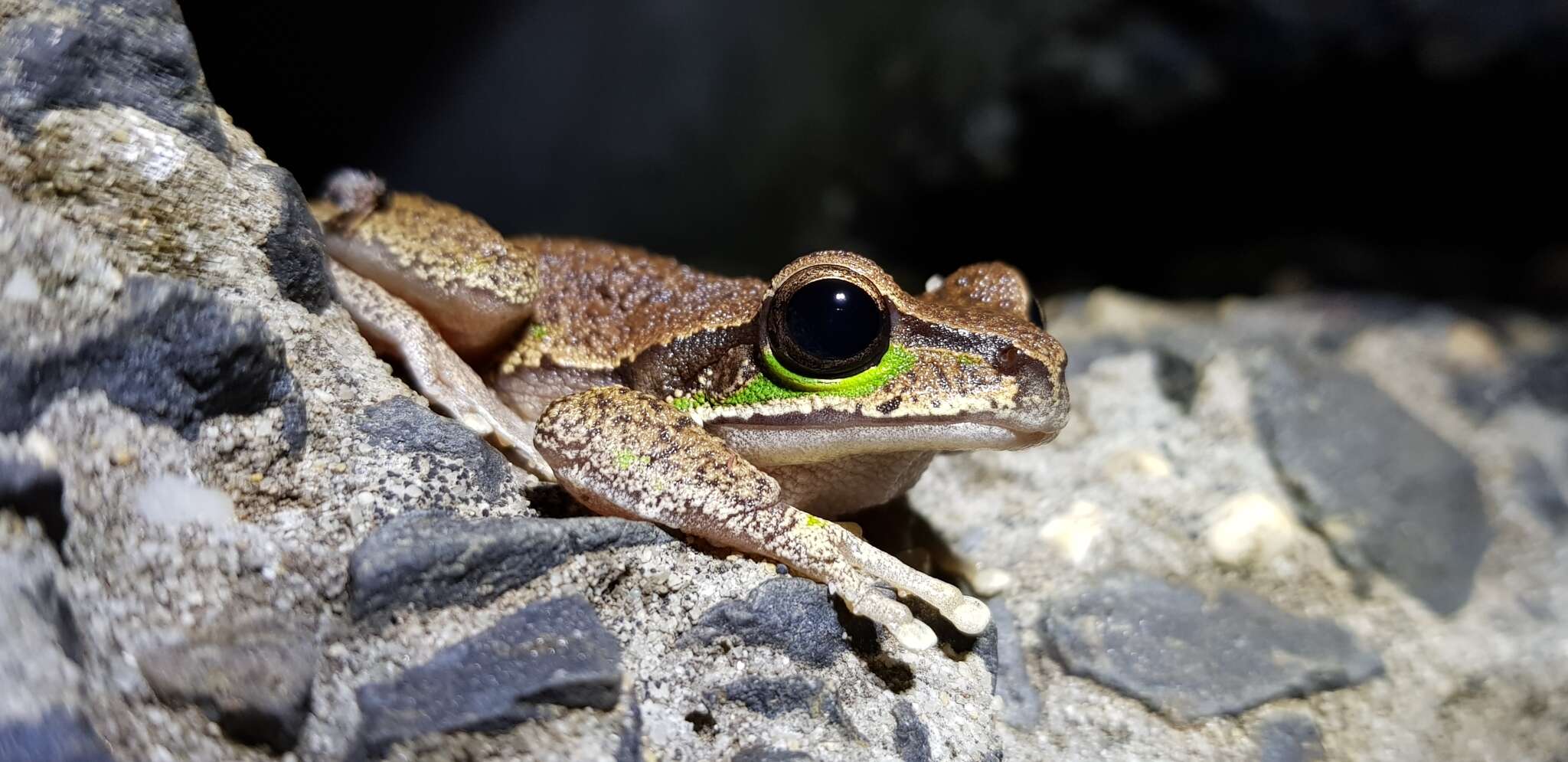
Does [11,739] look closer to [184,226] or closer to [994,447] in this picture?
[184,226]

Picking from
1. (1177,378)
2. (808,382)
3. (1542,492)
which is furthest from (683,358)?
(1542,492)

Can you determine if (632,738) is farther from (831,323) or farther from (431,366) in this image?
(431,366)

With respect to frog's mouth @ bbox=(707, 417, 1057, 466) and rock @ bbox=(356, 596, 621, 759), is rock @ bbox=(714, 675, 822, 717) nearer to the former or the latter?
rock @ bbox=(356, 596, 621, 759)

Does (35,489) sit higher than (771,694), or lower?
lower

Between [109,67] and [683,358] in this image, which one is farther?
[683,358]

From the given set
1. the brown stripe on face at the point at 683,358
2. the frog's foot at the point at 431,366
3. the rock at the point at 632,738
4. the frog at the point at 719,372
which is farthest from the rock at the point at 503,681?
the brown stripe on face at the point at 683,358
